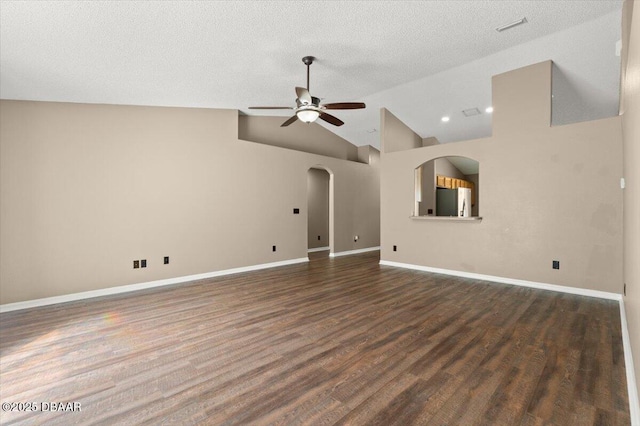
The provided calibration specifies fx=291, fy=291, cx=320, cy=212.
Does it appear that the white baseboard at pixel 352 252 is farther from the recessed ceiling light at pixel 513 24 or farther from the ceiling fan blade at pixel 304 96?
the recessed ceiling light at pixel 513 24

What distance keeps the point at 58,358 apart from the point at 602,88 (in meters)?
7.15

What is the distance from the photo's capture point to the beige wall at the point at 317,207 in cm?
822

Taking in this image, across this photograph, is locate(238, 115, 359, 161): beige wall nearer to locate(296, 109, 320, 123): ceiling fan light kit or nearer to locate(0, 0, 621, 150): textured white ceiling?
locate(0, 0, 621, 150): textured white ceiling

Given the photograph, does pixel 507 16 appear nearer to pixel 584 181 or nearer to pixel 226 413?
pixel 584 181

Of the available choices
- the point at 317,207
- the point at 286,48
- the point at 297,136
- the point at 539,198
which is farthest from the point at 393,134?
the point at 286,48

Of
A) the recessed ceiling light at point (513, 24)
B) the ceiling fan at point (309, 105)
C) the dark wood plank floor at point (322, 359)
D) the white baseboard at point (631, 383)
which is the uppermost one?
the recessed ceiling light at point (513, 24)

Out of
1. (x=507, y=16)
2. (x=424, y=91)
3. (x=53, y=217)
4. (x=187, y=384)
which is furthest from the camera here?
(x=424, y=91)

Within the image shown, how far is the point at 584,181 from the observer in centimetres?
390

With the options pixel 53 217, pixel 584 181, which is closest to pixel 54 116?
pixel 53 217

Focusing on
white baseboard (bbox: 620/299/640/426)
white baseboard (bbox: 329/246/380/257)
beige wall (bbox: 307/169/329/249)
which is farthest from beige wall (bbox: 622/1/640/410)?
beige wall (bbox: 307/169/329/249)

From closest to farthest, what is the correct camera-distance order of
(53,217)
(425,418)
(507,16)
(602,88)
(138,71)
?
(425,418), (507,16), (138,71), (53,217), (602,88)

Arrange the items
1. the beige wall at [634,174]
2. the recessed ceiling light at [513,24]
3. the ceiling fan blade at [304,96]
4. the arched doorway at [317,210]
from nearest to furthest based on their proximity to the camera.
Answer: the beige wall at [634,174] < the recessed ceiling light at [513,24] < the ceiling fan blade at [304,96] < the arched doorway at [317,210]

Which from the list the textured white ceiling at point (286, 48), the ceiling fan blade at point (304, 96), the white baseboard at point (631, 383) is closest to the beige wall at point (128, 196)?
the textured white ceiling at point (286, 48)

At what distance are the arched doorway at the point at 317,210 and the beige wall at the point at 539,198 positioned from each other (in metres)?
3.68
